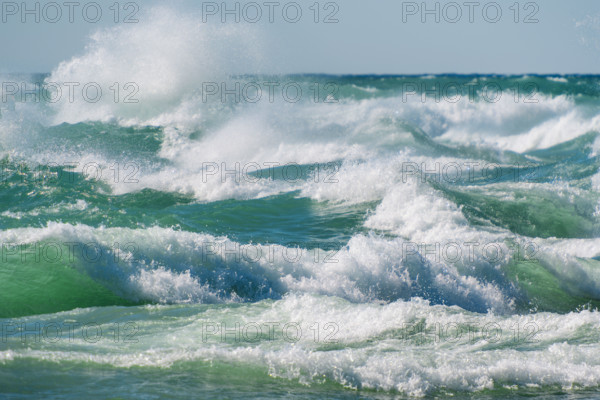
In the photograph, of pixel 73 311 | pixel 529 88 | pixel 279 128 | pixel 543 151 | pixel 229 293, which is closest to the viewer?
pixel 73 311

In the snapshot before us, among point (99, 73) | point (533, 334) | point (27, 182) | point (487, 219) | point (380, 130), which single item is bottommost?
point (533, 334)

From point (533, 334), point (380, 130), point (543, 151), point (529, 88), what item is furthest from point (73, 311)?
point (529, 88)

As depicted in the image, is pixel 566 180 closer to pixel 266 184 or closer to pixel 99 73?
pixel 266 184

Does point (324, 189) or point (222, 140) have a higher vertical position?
point (222, 140)

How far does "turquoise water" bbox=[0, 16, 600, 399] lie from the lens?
456 cm

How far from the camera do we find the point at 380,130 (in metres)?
21.0

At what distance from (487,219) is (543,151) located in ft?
59.9

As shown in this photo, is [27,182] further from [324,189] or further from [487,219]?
[487,219]

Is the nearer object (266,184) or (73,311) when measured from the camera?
(73,311)

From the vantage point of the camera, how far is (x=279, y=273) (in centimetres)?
746

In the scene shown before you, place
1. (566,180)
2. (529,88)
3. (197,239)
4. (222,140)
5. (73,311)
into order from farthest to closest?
(529,88)
(222,140)
(566,180)
(197,239)
(73,311)

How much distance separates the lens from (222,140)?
1753cm

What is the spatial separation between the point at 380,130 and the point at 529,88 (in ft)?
69.5

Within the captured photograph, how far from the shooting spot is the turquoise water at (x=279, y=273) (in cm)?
456
